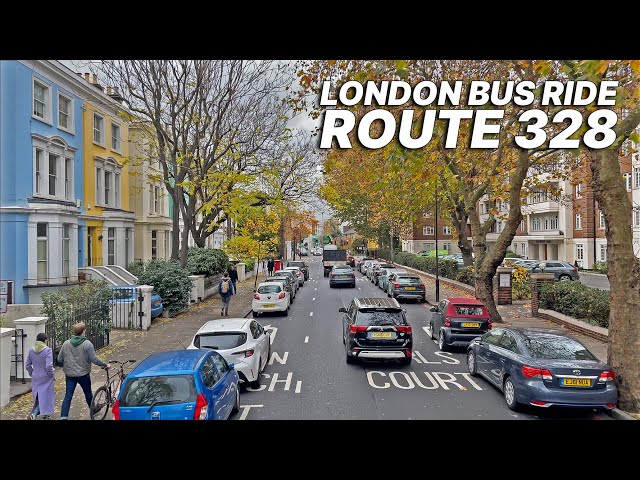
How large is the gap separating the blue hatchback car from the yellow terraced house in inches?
934

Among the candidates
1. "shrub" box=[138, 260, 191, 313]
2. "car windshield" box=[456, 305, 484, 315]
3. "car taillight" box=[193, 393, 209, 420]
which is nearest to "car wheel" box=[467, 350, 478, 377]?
"car windshield" box=[456, 305, 484, 315]

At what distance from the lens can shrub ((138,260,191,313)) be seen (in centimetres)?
2175

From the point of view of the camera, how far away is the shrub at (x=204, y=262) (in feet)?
102

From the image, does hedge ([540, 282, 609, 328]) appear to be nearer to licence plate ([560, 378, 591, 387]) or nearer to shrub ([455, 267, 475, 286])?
licence plate ([560, 378, 591, 387])

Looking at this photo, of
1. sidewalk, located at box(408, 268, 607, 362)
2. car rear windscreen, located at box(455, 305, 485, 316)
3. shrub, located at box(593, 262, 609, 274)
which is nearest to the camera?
sidewalk, located at box(408, 268, 607, 362)

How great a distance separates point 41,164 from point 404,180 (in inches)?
674

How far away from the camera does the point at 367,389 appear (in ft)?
36.4

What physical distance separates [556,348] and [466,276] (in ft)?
76.3

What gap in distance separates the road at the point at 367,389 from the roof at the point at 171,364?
1737 millimetres

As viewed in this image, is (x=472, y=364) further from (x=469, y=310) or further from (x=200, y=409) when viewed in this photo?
(x=200, y=409)

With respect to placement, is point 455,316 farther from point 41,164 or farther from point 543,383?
point 41,164
